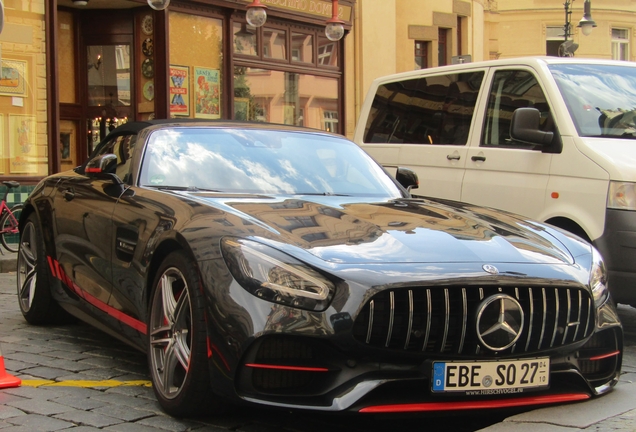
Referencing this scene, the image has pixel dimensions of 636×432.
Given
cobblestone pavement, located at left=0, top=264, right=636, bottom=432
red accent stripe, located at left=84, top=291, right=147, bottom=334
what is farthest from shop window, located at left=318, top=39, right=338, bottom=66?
red accent stripe, located at left=84, top=291, right=147, bottom=334

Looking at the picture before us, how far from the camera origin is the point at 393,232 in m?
4.23

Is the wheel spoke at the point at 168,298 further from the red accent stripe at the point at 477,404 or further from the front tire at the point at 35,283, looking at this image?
the front tire at the point at 35,283

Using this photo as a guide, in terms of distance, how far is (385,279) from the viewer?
3705mm

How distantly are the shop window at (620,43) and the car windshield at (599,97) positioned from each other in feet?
97.6

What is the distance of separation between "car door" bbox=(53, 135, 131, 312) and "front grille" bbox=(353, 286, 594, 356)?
1.94 metres

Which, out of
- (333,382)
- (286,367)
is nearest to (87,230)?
(286,367)

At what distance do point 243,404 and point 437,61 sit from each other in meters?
21.6

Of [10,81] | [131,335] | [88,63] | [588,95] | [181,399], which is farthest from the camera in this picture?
[88,63]

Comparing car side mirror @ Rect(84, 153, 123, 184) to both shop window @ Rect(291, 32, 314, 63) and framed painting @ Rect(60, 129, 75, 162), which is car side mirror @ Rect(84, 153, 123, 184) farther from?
shop window @ Rect(291, 32, 314, 63)

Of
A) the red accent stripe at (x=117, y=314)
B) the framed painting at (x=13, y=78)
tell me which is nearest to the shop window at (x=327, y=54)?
the framed painting at (x=13, y=78)

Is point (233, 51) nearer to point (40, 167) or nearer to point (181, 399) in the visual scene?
point (40, 167)

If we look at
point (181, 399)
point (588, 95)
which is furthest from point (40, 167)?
point (181, 399)

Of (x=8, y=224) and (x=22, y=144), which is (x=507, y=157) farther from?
(x=22, y=144)

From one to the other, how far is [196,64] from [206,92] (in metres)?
0.54
